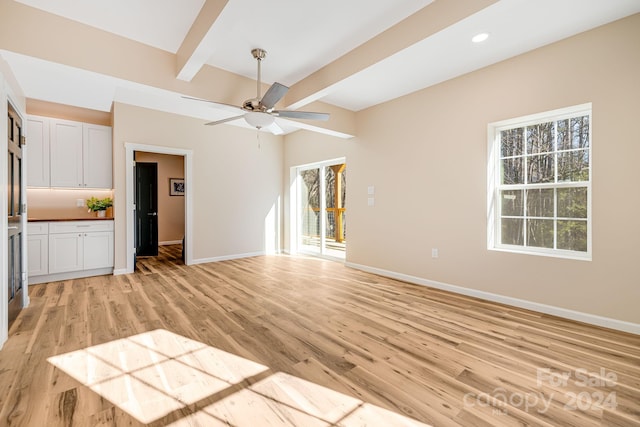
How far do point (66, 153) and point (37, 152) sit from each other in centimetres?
34

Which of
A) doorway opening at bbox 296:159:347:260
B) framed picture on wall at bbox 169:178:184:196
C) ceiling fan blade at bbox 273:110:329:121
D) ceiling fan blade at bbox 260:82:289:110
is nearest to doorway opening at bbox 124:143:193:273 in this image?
framed picture on wall at bbox 169:178:184:196

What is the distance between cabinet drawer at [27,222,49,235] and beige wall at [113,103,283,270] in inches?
33.3

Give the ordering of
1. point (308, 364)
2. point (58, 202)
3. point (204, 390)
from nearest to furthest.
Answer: point (204, 390), point (308, 364), point (58, 202)

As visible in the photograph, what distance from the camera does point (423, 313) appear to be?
3008mm

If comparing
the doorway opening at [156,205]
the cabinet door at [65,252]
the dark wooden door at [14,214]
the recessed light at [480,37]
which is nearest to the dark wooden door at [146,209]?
the doorway opening at [156,205]

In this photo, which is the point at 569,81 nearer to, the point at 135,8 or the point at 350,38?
the point at 350,38

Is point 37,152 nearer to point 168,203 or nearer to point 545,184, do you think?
point 168,203

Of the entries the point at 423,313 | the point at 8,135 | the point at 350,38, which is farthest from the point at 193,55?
the point at 423,313

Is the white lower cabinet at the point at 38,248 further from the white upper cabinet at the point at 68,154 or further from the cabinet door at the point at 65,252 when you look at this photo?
the white upper cabinet at the point at 68,154

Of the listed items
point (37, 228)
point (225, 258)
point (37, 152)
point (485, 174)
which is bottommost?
point (225, 258)

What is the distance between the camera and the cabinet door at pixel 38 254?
4.02 metres

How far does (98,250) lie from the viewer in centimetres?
453

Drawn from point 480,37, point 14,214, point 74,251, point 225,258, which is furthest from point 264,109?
point 74,251

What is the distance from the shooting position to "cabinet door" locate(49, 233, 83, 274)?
165 inches
